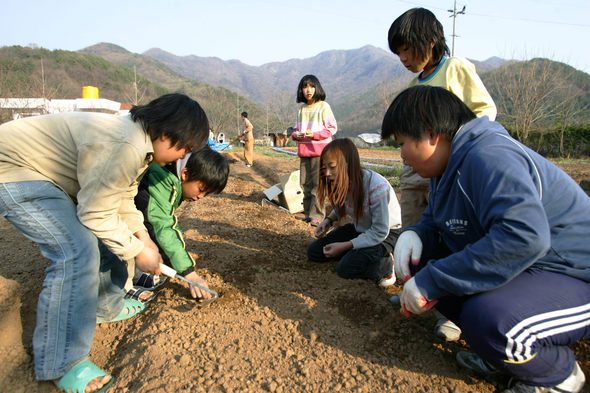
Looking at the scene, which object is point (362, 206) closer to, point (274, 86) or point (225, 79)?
point (274, 86)

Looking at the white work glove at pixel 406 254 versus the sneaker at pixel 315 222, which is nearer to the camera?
the white work glove at pixel 406 254

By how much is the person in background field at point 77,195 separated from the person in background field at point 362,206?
42.8 inches

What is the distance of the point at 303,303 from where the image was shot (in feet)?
7.19

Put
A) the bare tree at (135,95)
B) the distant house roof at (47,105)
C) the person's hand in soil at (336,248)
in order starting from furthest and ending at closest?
the bare tree at (135,95), the distant house roof at (47,105), the person's hand in soil at (336,248)

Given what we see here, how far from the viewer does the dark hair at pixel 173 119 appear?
1.65m

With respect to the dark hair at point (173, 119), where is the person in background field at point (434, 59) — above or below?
above

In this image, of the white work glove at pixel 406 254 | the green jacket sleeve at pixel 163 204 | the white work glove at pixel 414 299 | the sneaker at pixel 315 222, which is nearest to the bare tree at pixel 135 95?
the sneaker at pixel 315 222

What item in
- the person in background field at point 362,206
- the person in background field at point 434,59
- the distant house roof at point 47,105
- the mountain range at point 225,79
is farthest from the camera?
the mountain range at point 225,79

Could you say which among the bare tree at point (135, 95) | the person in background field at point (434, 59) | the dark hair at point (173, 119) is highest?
the bare tree at point (135, 95)

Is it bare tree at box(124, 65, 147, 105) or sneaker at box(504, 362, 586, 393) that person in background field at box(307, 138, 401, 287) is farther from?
bare tree at box(124, 65, 147, 105)

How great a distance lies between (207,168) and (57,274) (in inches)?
38.1

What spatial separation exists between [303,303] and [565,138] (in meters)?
15.6

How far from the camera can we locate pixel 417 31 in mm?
2094

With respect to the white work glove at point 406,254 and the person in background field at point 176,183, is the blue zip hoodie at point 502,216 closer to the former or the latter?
the white work glove at point 406,254
